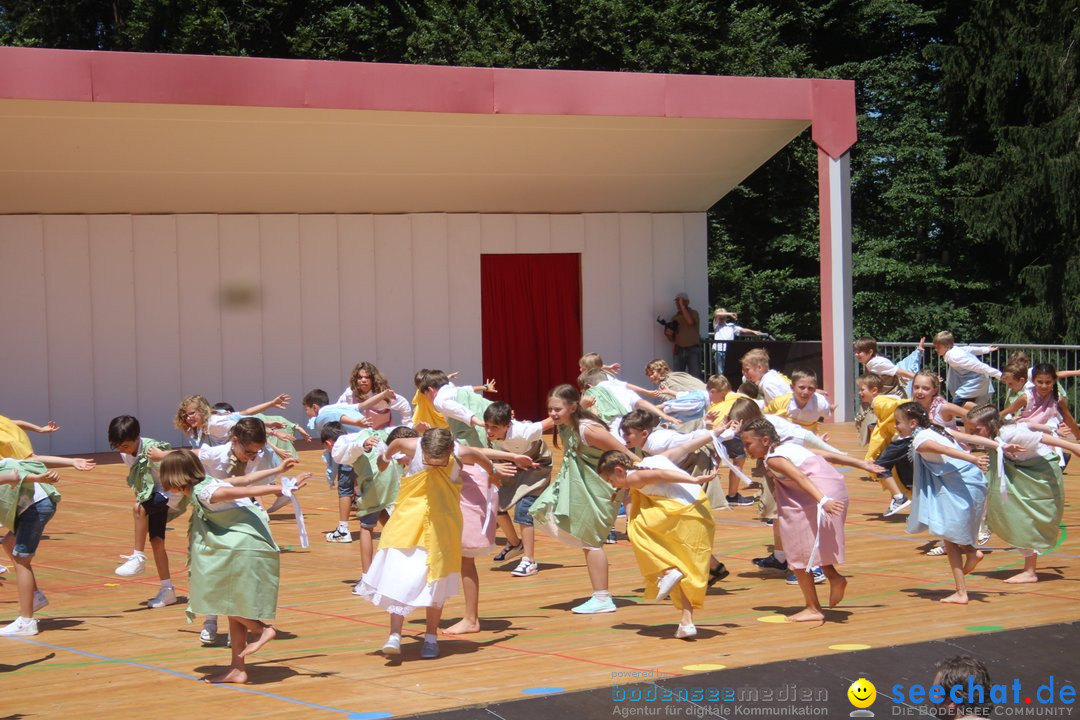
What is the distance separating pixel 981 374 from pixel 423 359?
27.7 ft

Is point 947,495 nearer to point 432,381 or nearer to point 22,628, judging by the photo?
point 432,381

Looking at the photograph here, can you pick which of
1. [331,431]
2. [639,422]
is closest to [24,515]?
[331,431]

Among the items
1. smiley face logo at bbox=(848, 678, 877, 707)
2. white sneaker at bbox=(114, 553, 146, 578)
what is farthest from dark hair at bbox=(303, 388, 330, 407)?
smiley face logo at bbox=(848, 678, 877, 707)

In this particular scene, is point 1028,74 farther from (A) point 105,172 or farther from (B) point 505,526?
(B) point 505,526

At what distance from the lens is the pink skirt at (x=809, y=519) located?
7785 millimetres

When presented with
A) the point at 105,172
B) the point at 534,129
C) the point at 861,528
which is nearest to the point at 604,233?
the point at 534,129

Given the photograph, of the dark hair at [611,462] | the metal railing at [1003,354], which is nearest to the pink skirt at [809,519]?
the dark hair at [611,462]

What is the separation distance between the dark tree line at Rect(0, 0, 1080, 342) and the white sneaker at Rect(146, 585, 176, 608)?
65.5 ft

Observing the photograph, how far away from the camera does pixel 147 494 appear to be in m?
8.90

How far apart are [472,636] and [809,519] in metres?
2.01

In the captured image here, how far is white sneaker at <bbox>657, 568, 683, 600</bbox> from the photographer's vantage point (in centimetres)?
737

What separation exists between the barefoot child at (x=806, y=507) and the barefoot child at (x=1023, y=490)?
1479 mm

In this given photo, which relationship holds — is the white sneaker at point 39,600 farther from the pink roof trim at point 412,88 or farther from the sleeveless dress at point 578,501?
the pink roof trim at point 412,88

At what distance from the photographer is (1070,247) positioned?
27.3m
